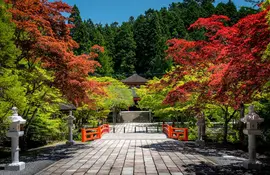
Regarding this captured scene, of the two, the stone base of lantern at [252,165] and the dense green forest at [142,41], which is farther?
the dense green forest at [142,41]

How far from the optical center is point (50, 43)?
8.52m

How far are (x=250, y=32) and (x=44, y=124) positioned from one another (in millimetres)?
11743

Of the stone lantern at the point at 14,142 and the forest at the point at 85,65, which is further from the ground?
the forest at the point at 85,65

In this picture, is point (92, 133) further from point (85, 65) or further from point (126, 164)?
point (126, 164)

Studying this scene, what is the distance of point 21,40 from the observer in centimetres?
885

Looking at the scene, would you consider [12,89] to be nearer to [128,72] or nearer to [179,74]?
[179,74]

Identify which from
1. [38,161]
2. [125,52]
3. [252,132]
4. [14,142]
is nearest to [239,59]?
[252,132]

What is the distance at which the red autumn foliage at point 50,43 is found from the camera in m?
8.57

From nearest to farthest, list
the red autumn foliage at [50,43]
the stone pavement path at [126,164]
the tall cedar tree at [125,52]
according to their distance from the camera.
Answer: the stone pavement path at [126,164]
the red autumn foliage at [50,43]
the tall cedar tree at [125,52]

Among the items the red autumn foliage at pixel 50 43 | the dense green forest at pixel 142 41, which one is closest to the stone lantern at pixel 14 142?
the red autumn foliage at pixel 50 43

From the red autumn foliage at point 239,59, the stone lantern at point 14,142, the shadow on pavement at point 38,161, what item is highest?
the red autumn foliage at point 239,59

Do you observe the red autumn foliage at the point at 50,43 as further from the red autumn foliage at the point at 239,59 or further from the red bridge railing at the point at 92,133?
the red bridge railing at the point at 92,133

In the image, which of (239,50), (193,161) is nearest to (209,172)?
(193,161)

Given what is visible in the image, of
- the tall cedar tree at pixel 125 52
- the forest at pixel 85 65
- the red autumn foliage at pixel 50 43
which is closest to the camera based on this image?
the forest at pixel 85 65
